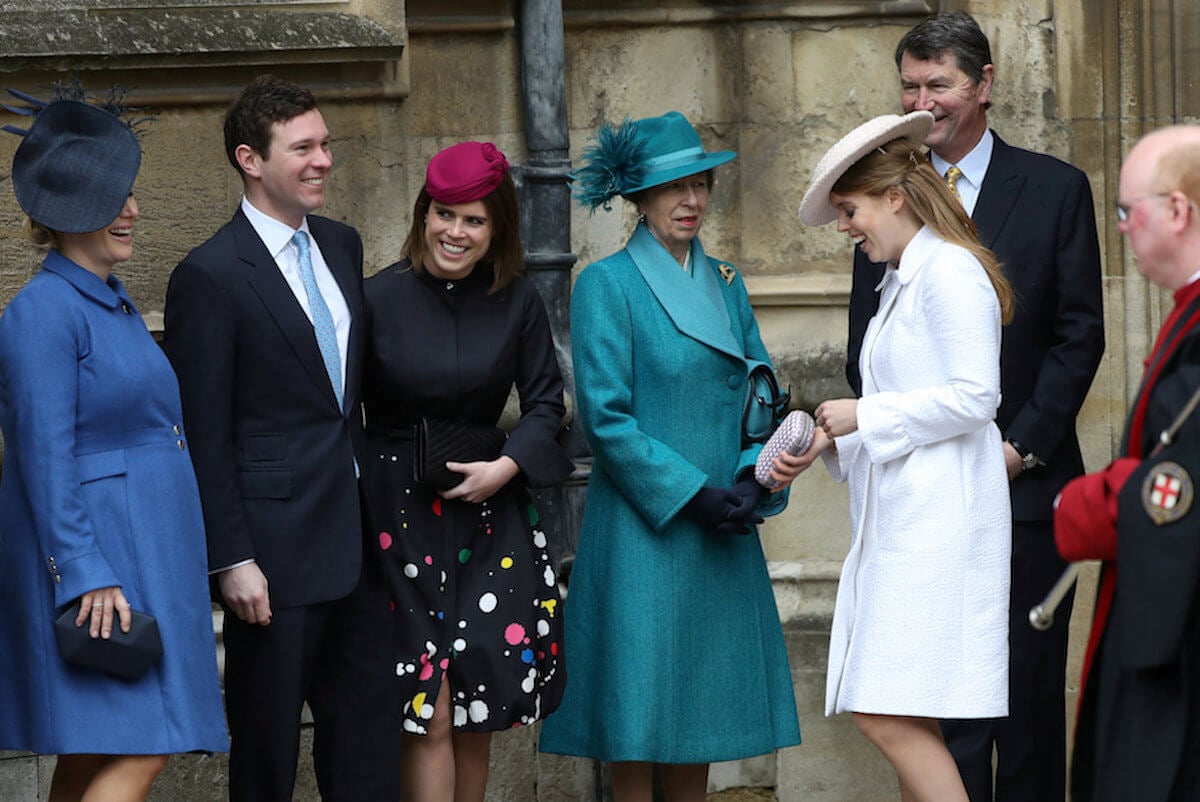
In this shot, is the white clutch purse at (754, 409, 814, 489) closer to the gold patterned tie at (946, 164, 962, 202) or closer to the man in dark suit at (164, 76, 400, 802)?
the gold patterned tie at (946, 164, 962, 202)

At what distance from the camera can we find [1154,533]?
3406 millimetres

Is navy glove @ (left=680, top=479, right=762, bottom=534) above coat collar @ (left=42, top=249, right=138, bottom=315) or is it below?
below

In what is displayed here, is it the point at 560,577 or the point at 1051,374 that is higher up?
the point at 1051,374

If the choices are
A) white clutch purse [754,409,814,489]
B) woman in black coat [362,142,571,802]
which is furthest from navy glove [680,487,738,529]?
woman in black coat [362,142,571,802]

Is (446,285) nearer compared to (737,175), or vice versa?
(446,285)

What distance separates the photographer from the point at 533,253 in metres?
5.90

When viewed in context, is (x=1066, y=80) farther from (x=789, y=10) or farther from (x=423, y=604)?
(x=423, y=604)

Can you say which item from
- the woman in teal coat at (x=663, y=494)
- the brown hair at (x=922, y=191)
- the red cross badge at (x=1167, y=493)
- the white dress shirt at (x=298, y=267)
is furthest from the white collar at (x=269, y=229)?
the red cross badge at (x=1167, y=493)

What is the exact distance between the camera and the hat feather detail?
507 cm

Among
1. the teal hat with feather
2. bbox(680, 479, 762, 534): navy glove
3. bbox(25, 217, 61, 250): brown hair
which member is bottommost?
bbox(680, 479, 762, 534): navy glove

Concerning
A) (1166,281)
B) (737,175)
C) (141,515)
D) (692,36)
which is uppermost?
(692,36)

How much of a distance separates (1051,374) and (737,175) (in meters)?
1.63

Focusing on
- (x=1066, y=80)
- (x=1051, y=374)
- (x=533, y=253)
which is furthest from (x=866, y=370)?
(x=1066, y=80)

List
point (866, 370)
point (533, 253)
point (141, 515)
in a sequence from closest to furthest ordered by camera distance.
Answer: point (141, 515), point (866, 370), point (533, 253)
